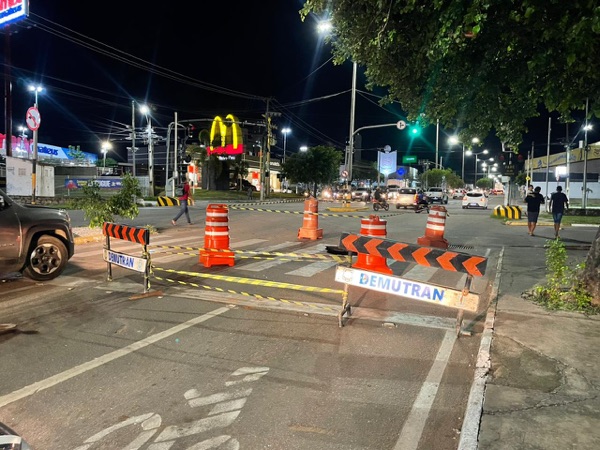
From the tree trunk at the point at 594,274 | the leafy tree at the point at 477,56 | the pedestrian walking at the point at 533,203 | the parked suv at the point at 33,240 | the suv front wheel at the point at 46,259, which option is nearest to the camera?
the leafy tree at the point at 477,56

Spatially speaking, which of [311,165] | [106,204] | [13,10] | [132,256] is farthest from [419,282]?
[311,165]

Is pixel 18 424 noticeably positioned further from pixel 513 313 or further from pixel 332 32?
pixel 332 32

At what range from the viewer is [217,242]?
9969 mm

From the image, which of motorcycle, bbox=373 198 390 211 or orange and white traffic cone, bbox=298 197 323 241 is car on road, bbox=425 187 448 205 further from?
orange and white traffic cone, bbox=298 197 323 241

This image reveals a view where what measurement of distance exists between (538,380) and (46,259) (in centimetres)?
814

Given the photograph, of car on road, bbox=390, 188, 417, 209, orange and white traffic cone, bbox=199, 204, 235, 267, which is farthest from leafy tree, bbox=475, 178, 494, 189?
orange and white traffic cone, bbox=199, 204, 235, 267

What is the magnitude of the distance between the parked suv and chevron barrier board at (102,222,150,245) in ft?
2.87

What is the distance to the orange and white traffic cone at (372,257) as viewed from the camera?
8.98 meters

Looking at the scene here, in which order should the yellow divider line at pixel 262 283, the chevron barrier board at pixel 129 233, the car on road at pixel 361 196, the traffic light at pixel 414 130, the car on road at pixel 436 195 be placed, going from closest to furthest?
the chevron barrier board at pixel 129 233, the yellow divider line at pixel 262 283, the traffic light at pixel 414 130, the car on road at pixel 436 195, the car on road at pixel 361 196

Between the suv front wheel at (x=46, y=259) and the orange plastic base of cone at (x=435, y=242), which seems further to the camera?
the orange plastic base of cone at (x=435, y=242)

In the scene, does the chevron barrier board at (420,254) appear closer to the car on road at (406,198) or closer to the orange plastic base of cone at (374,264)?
the orange plastic base of cone at (374,264)

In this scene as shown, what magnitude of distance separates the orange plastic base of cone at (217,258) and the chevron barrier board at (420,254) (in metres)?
4.14

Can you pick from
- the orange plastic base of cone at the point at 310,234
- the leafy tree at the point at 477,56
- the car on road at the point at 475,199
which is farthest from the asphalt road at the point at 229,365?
the car on road at the point at 475,199

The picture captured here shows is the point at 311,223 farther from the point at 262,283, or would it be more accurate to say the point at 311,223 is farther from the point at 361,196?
the point at 361,196
